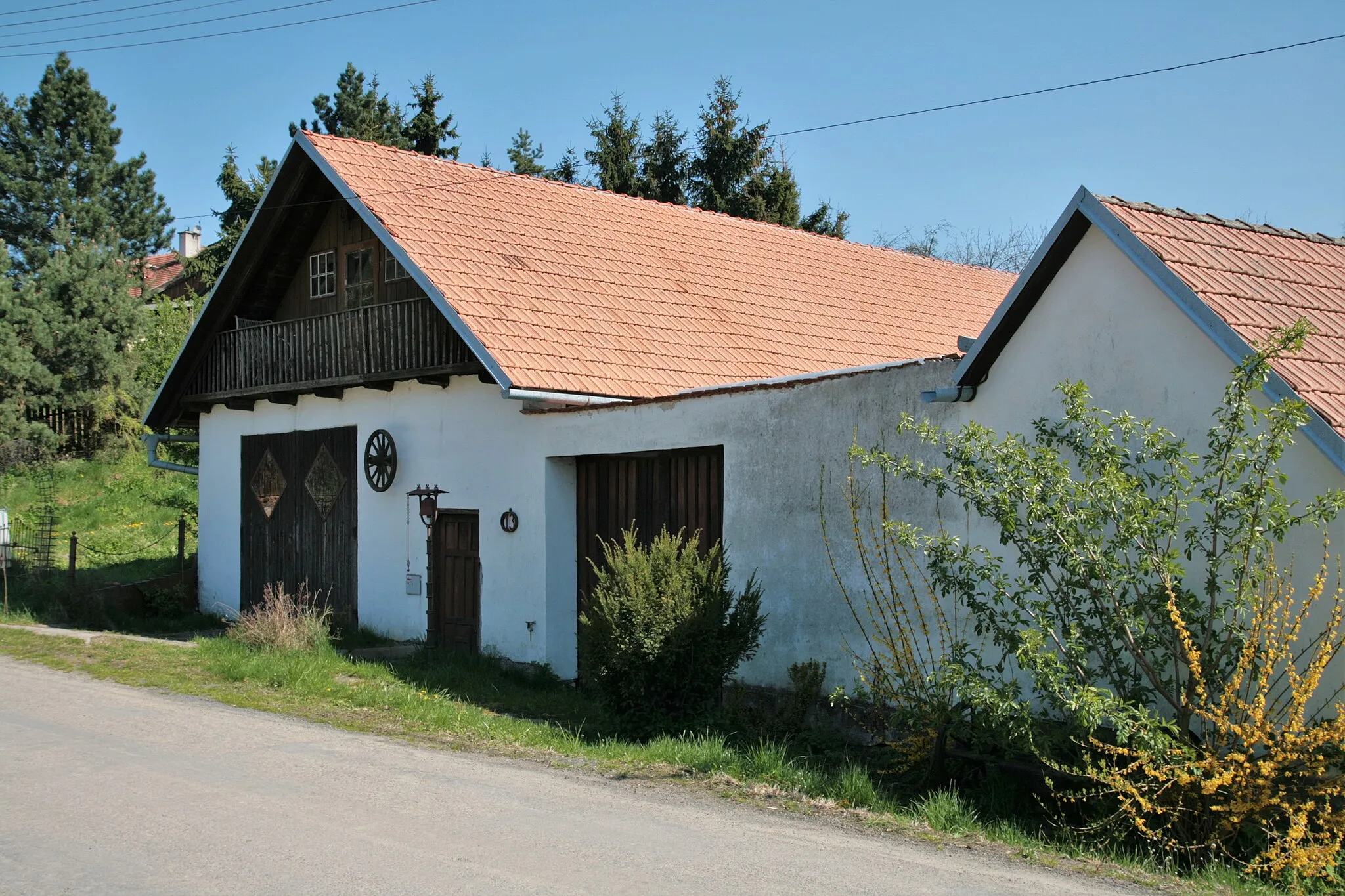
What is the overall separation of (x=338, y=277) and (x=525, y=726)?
9330 mm

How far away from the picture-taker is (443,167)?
17406 millimetres

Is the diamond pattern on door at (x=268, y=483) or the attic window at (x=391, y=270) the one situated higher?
the attic window at (x=391, y=270)

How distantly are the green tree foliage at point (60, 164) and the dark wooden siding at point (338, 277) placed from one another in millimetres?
25742

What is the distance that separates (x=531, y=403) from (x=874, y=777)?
654 centimetres

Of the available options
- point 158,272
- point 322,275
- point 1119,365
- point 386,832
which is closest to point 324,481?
point 322,275

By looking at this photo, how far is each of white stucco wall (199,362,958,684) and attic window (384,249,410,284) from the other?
1.57m

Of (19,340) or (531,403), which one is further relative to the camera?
(19,340)

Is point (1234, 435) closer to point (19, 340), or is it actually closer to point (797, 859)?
point (797, 859)

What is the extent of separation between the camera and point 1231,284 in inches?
307

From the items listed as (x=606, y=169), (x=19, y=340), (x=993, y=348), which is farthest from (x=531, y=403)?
(x=19, y=340)

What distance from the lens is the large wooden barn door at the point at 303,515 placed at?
16.8 meters

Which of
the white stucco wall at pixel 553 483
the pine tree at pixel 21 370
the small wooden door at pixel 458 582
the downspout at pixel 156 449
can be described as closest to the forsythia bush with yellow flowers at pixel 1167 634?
the white stucco wall at pixel 553 483

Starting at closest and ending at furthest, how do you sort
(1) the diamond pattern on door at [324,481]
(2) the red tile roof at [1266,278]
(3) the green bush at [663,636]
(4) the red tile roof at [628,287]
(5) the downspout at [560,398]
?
(2) the red tile roof at [1266,278]
(3) the green bush at [663,636]
(5) the downspout at [560,398]
(4) the red tile roof at [628,287]
(1) the diamond pattern on door at [324,481]

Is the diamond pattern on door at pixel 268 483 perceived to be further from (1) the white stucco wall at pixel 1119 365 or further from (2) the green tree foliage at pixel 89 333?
(2) the green tree foliage at pixel 89 333
